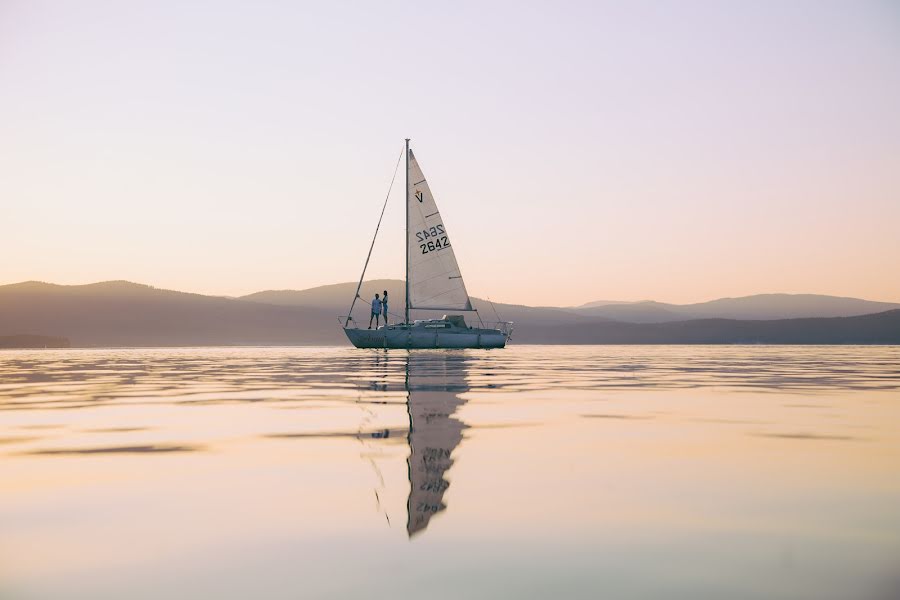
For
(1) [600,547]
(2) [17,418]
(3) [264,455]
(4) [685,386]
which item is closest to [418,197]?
(4) [685,386]

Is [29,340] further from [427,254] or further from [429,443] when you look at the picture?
[429,443]

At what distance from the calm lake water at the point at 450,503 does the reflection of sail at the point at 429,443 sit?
0.14 ft

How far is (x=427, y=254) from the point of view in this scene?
57.8 metres

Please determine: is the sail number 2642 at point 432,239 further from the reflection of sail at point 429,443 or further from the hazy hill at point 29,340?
the hazy hill at point 29,340

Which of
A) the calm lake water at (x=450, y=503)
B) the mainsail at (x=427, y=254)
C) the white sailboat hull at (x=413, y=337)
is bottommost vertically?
the calm lake water at (x=450, y=503)

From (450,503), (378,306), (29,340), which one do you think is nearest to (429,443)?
(450,503)

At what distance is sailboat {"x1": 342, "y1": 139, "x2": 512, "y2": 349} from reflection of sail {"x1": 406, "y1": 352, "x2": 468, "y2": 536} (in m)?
35.3

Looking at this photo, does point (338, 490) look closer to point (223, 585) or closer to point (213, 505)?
point (213, 505)

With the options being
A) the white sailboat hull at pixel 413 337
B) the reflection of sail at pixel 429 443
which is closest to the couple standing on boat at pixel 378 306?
the white sailboat hull at pixel 413 337

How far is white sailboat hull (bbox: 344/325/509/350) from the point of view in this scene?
5644 cm

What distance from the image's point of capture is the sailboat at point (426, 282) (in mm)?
57125

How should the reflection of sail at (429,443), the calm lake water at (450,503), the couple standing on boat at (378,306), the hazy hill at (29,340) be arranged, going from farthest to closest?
1. the hazy hill at (29,340)
2. the couple standing on boat at (378,306)
3. the reflection of sail at (429,443)
4. the calm lake water at (450,503)

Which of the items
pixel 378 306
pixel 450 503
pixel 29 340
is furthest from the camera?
pixel 29 340

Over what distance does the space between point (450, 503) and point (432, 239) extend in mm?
51393
